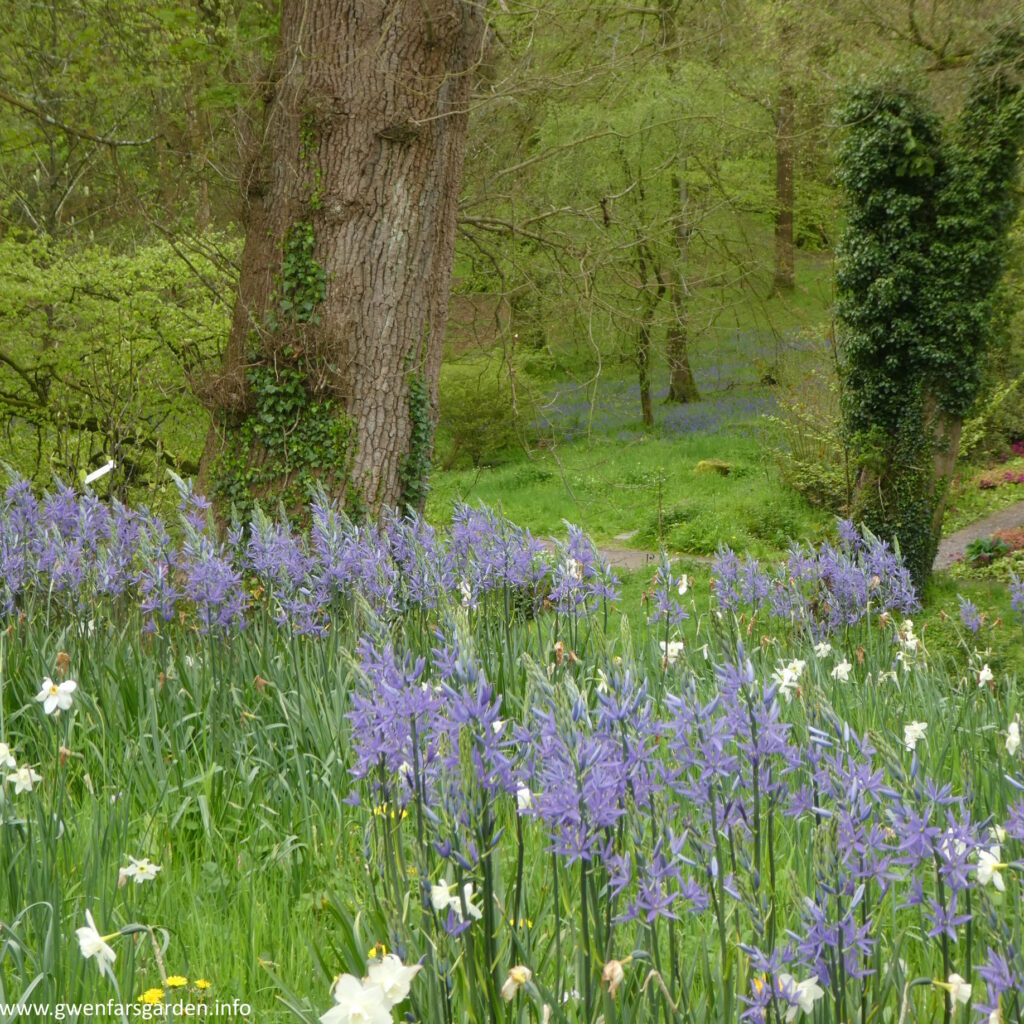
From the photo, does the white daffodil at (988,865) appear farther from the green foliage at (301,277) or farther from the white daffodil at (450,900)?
the green foliage at (301,277)

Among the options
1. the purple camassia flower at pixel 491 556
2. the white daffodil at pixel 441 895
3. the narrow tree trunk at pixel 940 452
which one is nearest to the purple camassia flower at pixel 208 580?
the purple camassia flower at pixel 491 556

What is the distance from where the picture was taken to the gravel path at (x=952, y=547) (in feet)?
47.7

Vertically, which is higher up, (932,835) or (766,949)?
(932,835)

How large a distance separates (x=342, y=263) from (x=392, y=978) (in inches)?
216

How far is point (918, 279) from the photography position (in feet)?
42.3

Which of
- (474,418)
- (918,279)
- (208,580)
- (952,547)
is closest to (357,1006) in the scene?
(208,580)

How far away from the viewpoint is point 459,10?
6695mm

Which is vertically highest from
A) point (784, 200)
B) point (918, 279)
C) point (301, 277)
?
point (784, 200)

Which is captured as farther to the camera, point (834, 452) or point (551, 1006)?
point (834, 452)

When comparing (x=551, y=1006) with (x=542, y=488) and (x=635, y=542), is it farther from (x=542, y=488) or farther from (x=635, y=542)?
(x=542, y=488)

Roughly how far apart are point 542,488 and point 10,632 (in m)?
16.4

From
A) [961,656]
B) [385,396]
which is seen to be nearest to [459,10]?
[385,396]

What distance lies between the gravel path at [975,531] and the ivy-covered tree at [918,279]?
2774 mm

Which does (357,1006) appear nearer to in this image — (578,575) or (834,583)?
(578,575)
